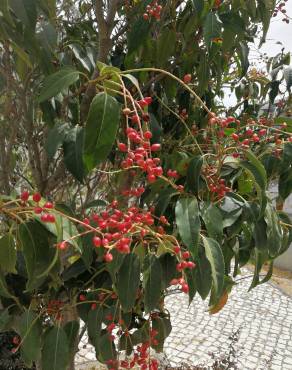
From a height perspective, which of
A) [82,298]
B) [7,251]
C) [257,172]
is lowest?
[82,298]

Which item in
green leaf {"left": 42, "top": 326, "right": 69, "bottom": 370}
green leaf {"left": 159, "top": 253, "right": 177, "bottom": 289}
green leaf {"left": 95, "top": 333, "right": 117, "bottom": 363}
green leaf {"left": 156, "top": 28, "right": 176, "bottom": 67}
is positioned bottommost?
green leaf {"left": 95, "top": 333, "right": 117, "bottom": 363}

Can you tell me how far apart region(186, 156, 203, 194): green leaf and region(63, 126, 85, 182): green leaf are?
0.66 ft

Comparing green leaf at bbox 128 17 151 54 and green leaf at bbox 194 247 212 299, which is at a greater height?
green leaf at bbox 128 17 151 54

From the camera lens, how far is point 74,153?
31.7 inches

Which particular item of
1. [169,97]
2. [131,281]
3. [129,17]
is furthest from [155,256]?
[129,17]

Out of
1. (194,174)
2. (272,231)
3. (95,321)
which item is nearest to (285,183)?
(272,231)

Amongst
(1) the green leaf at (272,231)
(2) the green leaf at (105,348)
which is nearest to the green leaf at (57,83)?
(1) the green leaf at (272,231)

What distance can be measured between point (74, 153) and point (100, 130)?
0.25 metres

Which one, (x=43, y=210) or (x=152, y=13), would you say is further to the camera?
(x=152, y=13)

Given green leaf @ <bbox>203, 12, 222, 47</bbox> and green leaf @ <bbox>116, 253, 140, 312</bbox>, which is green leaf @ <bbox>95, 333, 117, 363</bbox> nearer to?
green leaf @ <bbox>116, 253, 140, 312</bbox>

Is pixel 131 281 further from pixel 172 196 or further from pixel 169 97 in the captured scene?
pixel 169 97

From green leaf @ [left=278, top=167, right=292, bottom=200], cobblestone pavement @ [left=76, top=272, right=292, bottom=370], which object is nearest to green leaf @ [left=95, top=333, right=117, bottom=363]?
green leaf @ [left=278, top=167, right=292, bottom=200]

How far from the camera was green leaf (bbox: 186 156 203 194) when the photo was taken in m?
0.81

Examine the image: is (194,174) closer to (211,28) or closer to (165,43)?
(211,28)
